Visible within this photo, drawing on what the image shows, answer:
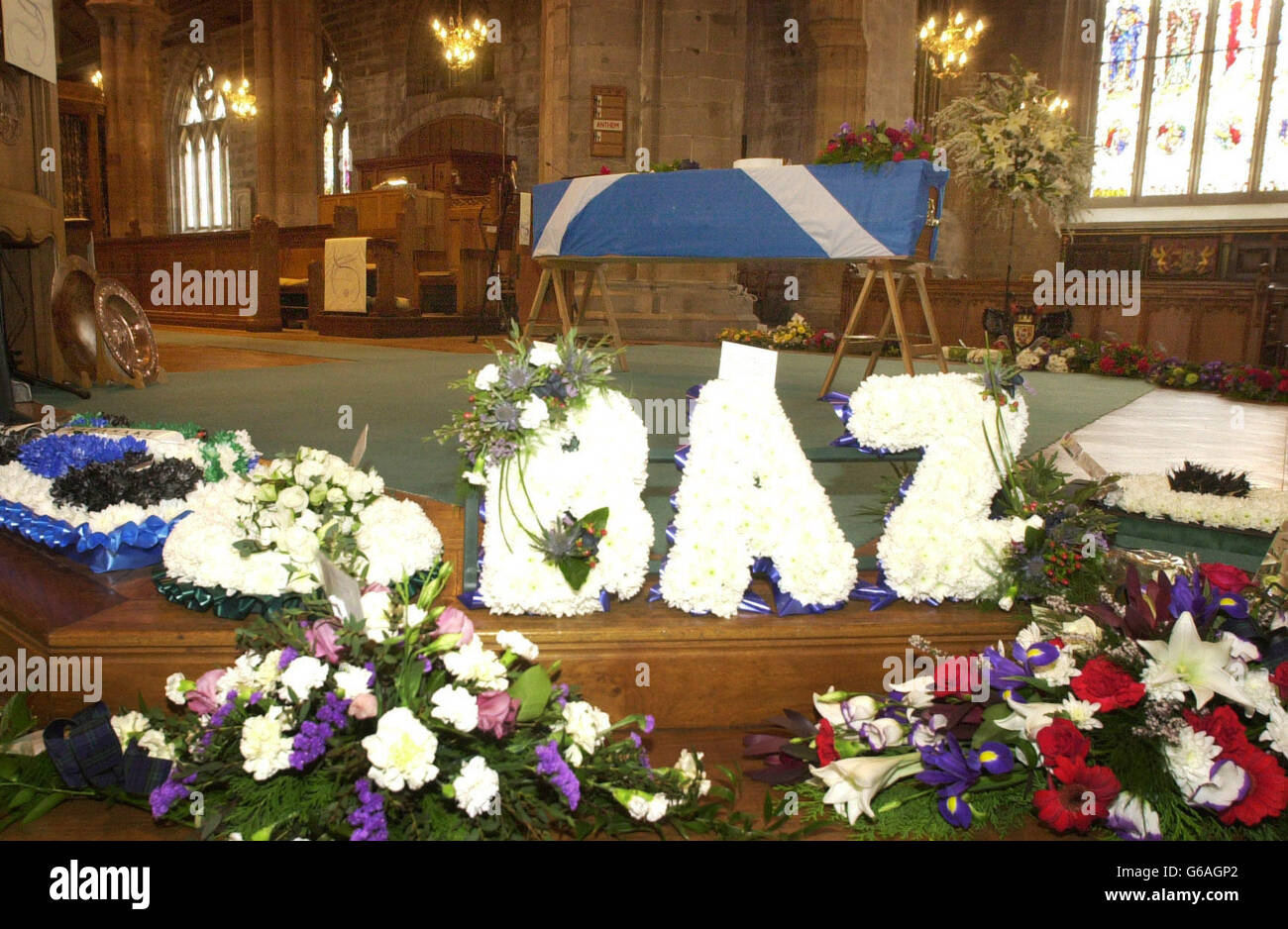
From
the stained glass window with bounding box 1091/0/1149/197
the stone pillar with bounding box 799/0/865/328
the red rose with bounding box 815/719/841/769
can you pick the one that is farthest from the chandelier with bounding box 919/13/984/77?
the red rose with bounding box 815/719/841/769

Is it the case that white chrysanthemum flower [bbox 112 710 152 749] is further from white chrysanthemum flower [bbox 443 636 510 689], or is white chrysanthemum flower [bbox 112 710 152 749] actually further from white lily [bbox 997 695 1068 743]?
white lily [bbox 997 695 1068 743]

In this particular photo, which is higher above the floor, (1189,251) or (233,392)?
(1189,251)

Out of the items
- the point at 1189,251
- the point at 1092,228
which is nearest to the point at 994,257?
the point at 1092,228

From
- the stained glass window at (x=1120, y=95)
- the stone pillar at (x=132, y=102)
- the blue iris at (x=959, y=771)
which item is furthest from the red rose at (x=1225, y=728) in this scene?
the stone pillar at (x=132, y=102)

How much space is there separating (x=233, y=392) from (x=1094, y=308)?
28.9 ft

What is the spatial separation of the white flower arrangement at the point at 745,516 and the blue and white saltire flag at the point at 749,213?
305 cm

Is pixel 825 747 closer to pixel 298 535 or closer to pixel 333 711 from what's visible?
pixel 333 711

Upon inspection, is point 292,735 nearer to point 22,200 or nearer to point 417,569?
point 417,569

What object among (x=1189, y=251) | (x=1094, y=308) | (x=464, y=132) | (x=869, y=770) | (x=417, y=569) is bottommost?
(x=869, y=770)

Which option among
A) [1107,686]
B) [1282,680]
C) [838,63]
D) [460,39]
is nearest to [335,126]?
[460,39]

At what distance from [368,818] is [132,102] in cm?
1918

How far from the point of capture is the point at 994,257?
16.6m

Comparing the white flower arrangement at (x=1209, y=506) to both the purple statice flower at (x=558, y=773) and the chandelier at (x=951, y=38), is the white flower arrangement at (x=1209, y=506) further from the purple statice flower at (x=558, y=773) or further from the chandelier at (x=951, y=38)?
the chandelier at (x=951, y=38)

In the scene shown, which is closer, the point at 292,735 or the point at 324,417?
the point at 292,735
